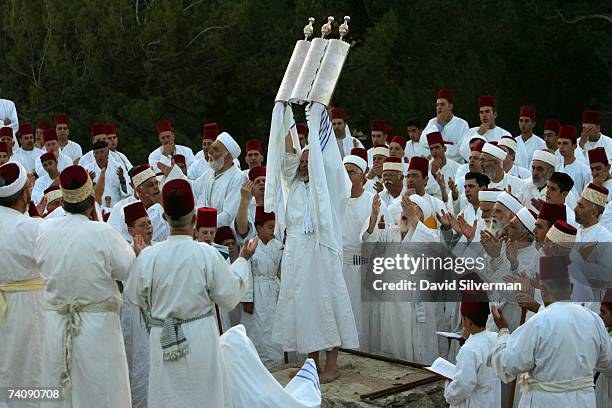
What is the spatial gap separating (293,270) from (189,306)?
2305 mm

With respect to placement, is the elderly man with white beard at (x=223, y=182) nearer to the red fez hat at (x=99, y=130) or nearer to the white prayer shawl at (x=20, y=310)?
the red fez hat at (x=99, y=130)

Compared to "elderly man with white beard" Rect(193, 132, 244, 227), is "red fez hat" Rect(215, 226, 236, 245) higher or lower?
lower

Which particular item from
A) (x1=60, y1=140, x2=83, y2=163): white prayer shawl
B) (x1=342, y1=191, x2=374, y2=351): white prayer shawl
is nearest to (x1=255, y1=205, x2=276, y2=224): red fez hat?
(x1=342, y1=191, x2=374, y2=351): white prayer shawl

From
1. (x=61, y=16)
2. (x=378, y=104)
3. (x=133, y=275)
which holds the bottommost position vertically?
(x=133, y=275)

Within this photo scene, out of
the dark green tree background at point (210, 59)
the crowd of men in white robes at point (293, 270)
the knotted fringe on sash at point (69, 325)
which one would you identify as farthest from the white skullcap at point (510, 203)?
the dark green tree background at point (210, 59)

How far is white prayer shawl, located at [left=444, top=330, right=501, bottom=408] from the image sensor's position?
22.8 feet

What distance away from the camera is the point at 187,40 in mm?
16016

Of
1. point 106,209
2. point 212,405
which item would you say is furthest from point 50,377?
point 106,209

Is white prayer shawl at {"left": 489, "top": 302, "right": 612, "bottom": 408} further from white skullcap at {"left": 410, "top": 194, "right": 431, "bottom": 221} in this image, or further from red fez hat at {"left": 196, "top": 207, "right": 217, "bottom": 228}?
white skullcap at {"left": 410, "top": 194, "right": 431, "bottom": 221}

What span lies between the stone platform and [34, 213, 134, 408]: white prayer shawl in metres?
1.85

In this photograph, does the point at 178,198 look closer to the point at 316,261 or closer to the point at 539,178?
the point at 316,261

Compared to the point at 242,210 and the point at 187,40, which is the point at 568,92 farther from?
the point at 242,210

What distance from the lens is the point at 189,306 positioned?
609cm

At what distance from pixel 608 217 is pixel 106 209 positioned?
18.3 ft
